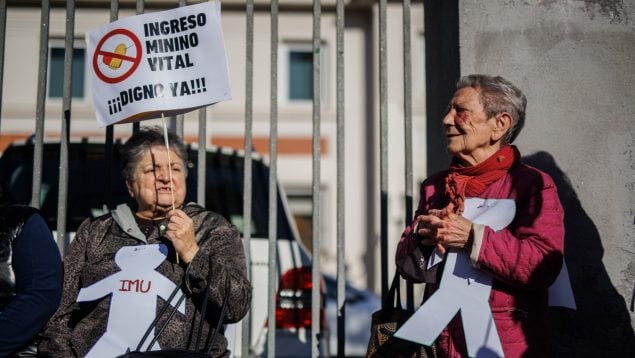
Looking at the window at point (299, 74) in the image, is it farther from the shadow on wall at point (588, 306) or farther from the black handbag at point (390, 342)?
the black handbag at point (390, 342)

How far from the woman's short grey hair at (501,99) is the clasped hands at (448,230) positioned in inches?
18.5

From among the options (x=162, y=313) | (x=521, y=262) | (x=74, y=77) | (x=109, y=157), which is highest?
(x=74, y=77)

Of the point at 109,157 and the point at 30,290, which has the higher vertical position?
the point at 109,157

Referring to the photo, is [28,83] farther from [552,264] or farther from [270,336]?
[552,264]

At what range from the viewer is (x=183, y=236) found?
2.81m

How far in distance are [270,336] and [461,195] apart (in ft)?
3.89

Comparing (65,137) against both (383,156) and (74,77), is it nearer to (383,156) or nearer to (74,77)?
(383,156)

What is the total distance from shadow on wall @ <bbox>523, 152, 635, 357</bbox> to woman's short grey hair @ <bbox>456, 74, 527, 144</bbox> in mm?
624

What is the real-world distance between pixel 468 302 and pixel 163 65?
1.61 metres

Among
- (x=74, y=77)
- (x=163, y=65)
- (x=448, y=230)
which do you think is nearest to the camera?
(x=448, y=230)

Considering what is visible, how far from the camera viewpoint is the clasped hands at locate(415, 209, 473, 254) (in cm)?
252

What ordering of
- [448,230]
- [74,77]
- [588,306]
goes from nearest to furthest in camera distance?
[448,230]
[588,306]
[74,77]

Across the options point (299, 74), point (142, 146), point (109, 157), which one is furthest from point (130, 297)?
point (299, 74)

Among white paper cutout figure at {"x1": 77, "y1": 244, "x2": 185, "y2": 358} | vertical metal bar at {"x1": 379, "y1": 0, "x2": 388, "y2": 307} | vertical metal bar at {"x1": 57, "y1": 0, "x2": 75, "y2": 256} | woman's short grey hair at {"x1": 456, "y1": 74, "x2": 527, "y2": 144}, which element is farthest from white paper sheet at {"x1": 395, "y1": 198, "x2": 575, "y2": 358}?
vertical metal bar at {"x1": 57, "y1": 0, "x2": 75, "y2": 256}
